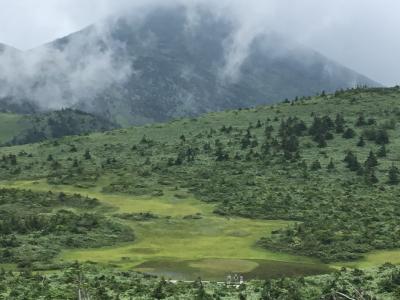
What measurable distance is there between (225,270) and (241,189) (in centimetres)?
4443

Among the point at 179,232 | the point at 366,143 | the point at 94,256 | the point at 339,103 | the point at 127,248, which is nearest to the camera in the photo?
the point at 94,256

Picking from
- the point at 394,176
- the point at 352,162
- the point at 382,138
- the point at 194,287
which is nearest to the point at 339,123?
the point at 382,138

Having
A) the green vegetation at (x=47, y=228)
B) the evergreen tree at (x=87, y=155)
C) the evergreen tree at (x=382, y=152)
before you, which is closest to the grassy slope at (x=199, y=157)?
the evergreen tree at (x=87, y=155)

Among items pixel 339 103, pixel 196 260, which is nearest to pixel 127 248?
pixel 196 260

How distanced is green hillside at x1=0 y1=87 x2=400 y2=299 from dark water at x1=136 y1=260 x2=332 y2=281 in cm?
17

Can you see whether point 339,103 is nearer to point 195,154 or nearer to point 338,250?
point 195,154

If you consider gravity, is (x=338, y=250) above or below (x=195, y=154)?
below

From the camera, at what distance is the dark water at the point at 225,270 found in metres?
54.3

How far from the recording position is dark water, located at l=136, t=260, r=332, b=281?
54.3 metres

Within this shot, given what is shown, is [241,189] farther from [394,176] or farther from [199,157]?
[199,157]

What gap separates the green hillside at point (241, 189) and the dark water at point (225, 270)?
0.17 metres

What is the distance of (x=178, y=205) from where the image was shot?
94.1m

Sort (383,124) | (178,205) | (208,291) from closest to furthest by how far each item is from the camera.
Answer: (208,291)
(178,205)
(383,124)

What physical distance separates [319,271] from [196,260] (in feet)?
38.1
